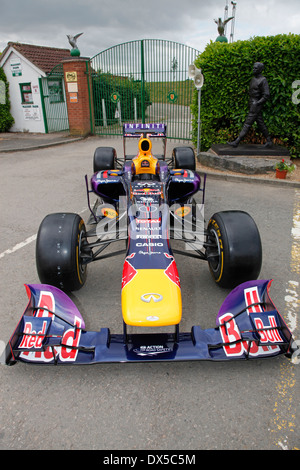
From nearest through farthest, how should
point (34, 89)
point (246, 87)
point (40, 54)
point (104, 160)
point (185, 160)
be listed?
point (185, 160), point (104, 160), point (246, 87), point (34, 89), point (40, 54)

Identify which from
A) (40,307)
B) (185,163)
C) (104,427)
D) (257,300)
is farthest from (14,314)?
(185,163)

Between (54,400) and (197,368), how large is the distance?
A: 3.56 feet

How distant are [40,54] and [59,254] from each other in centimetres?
1573

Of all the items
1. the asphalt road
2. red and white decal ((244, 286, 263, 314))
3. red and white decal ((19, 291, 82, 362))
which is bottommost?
the asphalt road

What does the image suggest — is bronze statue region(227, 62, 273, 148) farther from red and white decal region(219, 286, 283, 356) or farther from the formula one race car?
red and white decal region(219, 286, 283, 356)

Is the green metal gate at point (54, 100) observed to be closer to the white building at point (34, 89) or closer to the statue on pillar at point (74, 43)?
the white building at point (34, 89)

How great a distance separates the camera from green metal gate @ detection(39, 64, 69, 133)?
1441cm

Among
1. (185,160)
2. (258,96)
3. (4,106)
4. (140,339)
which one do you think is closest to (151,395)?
(140,339)

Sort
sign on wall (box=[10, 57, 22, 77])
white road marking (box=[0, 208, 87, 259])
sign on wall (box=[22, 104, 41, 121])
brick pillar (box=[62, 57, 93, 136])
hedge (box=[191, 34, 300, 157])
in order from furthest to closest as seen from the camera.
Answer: sign on wall (box=[22, 104, 41, 121]) → sign on wall (box=[10, 57, 22, 77]) → brick pillar (box=[62, 57, 93, 136]) → hedge (box=[191, 34, 300, 157]) → white road marking (box=[0, 208, 87, 259])

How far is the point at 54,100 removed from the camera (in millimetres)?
14836

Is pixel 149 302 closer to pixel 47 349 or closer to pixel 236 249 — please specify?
pixel 47 349

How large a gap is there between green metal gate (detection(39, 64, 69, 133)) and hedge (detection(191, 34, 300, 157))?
8226 mm

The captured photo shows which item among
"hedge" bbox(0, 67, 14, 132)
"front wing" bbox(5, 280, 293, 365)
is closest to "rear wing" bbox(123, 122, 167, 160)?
"front wing" bbox(5, 280, 293, 365)
